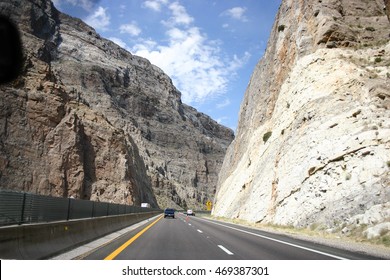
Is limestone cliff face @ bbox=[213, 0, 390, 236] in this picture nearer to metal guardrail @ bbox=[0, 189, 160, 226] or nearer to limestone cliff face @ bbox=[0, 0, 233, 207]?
metal guardrail @ bbox=[0, 189, 160, 226]

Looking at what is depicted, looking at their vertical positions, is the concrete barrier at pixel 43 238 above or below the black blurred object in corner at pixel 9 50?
below

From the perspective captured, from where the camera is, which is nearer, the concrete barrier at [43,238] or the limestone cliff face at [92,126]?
the concrete barrier at [43,238]

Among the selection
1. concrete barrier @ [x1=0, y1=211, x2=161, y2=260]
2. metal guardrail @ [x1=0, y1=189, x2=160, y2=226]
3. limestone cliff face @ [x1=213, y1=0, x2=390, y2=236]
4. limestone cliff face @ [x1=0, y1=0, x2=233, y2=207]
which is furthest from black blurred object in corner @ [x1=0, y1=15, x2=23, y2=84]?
limestone cliff face @ [x1=213, y1=0, x2=390, y2=236]

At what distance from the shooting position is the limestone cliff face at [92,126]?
6212cm

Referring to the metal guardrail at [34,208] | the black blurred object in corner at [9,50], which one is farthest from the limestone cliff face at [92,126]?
the metal guardrail at [34,208]

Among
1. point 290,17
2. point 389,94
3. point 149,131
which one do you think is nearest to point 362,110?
point 389,94

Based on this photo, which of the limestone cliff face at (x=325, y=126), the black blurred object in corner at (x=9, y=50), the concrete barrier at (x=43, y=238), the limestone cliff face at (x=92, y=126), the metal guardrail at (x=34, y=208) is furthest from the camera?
the limestone cliff face at (x=92, y=126)

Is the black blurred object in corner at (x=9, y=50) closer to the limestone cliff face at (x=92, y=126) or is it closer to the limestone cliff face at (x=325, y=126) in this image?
the limestone cliff face at (x=92, y=126)

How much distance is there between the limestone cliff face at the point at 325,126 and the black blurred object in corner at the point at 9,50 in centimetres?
1541

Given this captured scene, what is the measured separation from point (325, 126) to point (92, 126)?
53.4 metres

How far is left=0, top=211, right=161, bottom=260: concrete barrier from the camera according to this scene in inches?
314

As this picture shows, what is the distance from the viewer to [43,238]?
9797 mm

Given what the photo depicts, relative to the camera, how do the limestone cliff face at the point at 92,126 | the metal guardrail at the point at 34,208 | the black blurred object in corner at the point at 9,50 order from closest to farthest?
the metal guardrail at the point at 34,208
the black blurred object in corner at the point at 9,50
the limestone cliff face at the point at 92,126

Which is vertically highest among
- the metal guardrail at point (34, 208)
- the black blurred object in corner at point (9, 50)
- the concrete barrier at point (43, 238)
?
the black blurred object in corner at point (9, 50)
